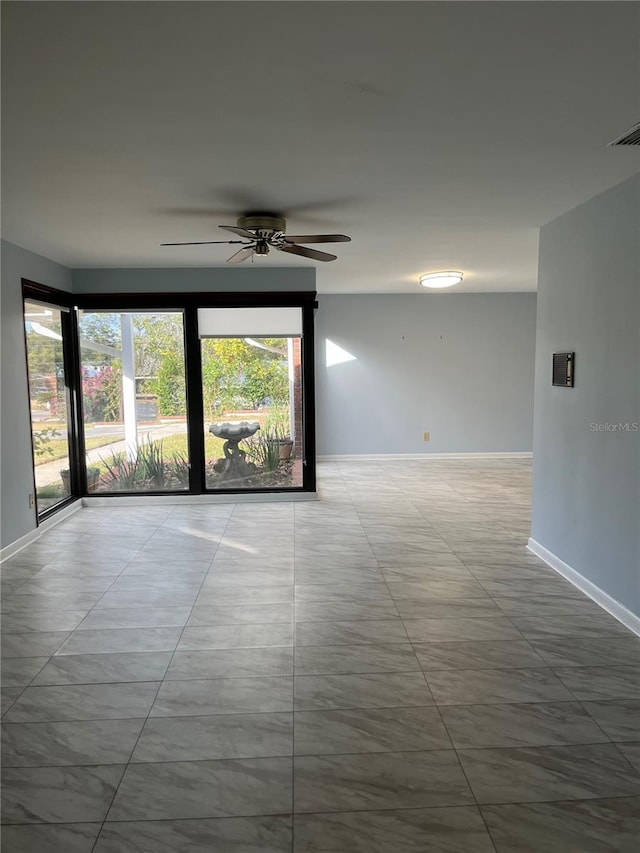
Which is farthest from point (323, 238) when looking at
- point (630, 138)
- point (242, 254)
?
point (630, 138)

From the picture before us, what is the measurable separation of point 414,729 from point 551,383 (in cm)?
265

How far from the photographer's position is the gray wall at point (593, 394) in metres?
3.07

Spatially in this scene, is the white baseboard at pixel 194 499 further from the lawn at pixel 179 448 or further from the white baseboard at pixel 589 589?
the white baseboard at pixel 589 589

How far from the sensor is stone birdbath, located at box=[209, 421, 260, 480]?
6.12 metres

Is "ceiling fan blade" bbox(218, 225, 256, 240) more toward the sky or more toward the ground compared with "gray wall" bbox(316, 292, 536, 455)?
more toward the sky

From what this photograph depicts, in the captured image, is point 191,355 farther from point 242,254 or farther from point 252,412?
point 242,254

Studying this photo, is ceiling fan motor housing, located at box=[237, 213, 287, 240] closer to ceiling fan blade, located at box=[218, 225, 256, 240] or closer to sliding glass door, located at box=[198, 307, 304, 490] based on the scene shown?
ceiling fan blade, located at box=[218, 225, 256, 240]

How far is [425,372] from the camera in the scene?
320 inches

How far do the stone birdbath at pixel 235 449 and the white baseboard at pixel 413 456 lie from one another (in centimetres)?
219

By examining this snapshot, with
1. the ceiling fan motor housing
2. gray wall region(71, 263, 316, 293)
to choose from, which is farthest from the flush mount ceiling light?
the ceiling fan motor housing

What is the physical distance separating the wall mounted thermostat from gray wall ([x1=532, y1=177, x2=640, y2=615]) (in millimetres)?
51

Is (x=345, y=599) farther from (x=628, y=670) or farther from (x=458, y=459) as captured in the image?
(x=458, y=459)

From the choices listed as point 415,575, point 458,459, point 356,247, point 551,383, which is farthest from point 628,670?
point 458,459

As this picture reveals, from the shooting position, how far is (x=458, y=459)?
8273 mm
